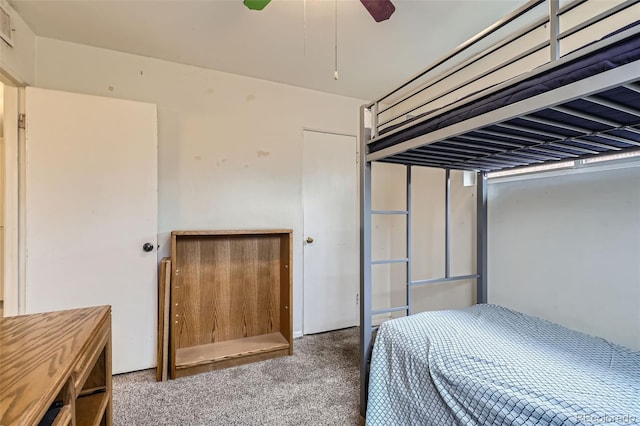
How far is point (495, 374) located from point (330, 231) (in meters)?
1.98

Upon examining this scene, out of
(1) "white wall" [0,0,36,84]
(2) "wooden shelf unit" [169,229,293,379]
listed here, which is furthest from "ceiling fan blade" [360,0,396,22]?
(1) "white wall" [0,0,36,84]

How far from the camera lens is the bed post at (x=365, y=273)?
171cm

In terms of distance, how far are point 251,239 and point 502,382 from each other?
2.03 m

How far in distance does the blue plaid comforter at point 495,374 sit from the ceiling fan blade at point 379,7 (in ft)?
5.60

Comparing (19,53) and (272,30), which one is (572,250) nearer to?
(272,30)

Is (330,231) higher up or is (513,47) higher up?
(513,47)

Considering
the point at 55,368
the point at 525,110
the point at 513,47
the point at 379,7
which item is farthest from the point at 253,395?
the point at 513,47

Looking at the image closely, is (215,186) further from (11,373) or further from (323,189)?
(11,373)

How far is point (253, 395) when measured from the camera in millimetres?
1850

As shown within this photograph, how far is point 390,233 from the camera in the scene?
3184 mm

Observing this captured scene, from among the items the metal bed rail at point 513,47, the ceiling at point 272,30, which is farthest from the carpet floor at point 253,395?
the ceiling at point 272,30

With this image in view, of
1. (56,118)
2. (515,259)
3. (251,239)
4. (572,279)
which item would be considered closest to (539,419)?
(572,279)

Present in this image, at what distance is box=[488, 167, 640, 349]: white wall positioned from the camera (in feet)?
5.04

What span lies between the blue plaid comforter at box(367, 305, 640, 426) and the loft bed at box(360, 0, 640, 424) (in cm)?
8
